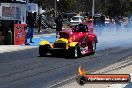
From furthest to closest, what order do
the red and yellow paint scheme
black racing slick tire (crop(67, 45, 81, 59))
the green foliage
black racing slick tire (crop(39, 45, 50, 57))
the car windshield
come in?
the green foliage
the car windshield
black racing slick tire (crop(39, 45, 50, 57))
the red and yellow paint scheme
black racing slick tire (crop(67, 45, 81, 59))

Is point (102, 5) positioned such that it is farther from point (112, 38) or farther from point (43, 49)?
point (43, 49)

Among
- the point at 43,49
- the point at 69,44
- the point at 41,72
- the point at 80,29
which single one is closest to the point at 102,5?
the point at 80,29

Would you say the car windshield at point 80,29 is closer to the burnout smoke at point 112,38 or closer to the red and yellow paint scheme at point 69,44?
the red and yellow paint scheme at point 69,44

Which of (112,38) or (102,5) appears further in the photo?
(102,5)

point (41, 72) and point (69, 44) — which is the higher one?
point (69, 44)

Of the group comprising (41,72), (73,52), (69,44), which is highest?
(69,44)

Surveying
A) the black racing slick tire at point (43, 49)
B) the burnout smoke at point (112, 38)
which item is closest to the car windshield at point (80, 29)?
the black racing slick tire at point (43, 49)

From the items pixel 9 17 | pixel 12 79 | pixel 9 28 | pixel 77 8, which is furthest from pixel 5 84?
pixel 77 8

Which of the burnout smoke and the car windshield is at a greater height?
the car windshield

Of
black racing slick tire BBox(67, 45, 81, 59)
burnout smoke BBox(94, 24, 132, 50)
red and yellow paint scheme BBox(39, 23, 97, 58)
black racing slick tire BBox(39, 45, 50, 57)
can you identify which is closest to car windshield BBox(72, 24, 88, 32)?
red and yellow paint scheme BBox(39, 23, 97, 58)

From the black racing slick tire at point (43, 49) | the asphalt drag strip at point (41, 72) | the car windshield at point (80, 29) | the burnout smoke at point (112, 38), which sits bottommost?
the burnout smoke at point (112, 38)

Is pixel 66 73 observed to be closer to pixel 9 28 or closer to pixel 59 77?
pixel 59 77

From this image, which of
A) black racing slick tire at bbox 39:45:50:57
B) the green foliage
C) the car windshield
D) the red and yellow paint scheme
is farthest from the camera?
the green foliage

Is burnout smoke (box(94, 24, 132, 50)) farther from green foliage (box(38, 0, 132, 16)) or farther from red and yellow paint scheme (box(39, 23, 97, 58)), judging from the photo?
green foliage (box(38, 0, 132, 16))
